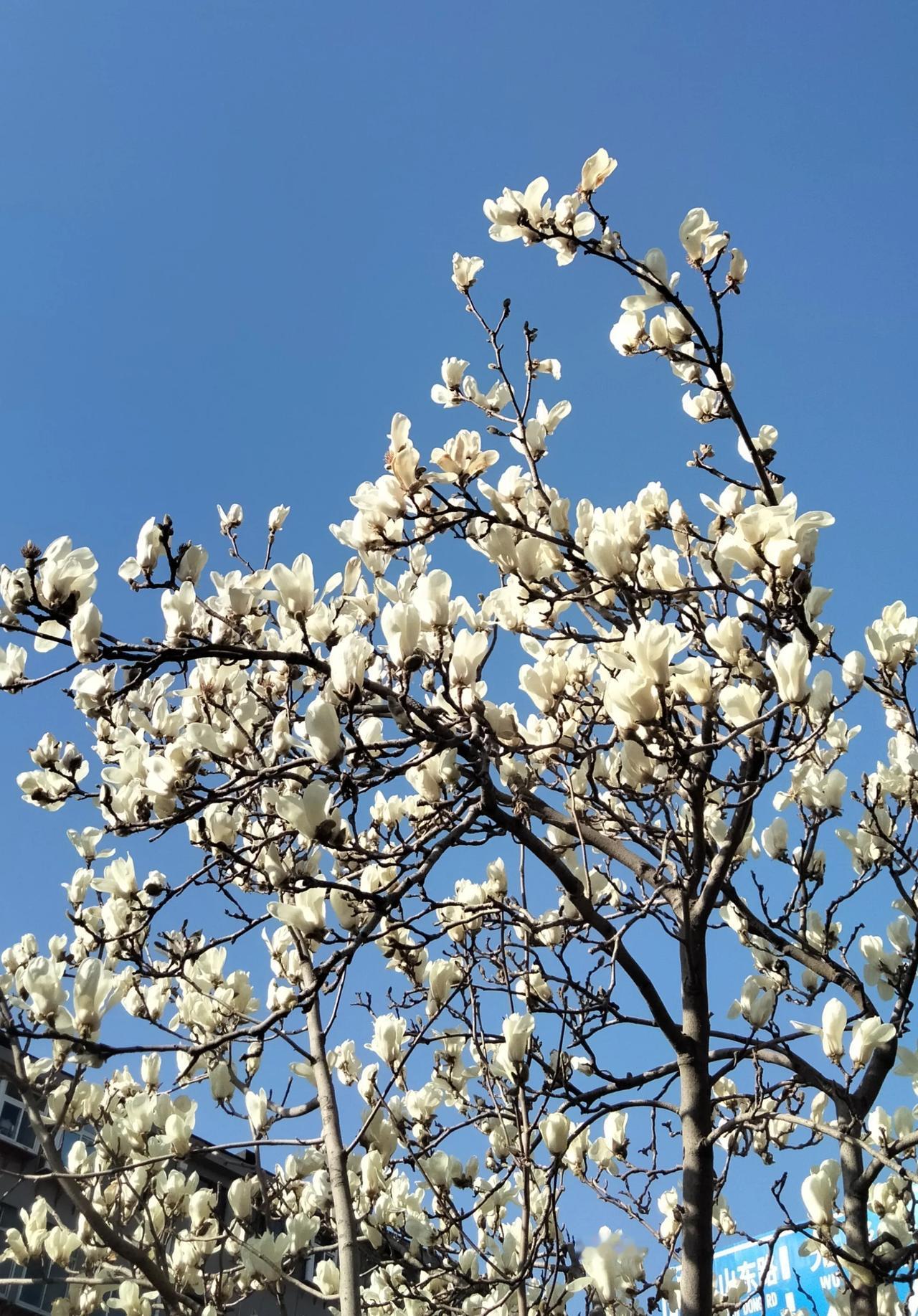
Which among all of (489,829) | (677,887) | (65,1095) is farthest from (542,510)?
(65,1095)

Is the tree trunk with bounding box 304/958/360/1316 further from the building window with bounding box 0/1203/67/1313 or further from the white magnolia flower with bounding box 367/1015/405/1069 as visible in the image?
the building window with bounding box 0/1203/67/1313

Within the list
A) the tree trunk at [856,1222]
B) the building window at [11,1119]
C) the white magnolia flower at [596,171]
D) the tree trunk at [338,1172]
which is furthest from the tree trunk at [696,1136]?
the building window at [11,1119]

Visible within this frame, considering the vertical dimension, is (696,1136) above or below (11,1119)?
below

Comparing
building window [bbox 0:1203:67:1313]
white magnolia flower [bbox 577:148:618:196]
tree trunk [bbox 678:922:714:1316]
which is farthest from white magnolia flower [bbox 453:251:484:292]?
building window [bbox 0:1203:67:1313]

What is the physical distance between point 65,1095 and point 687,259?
2928mm

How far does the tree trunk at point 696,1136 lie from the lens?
2240 mm

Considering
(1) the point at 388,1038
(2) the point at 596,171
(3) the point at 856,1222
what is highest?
(2) the point at 596,171

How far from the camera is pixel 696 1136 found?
242cm

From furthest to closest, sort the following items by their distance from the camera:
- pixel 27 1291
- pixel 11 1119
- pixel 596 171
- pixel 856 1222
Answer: pixel 11 1119 → pixel 27 1291 → pixel 856 1222 → pixel 596 171

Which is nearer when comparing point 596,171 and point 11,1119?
point 596,171

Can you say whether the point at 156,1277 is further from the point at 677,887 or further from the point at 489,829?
the point at 677,887

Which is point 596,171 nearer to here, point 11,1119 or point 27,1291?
point 11,1119

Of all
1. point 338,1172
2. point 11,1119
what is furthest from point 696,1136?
point 11,1119

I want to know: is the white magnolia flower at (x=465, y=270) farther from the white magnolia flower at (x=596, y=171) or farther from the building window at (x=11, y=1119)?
the building window at (x=11, y=1119)
